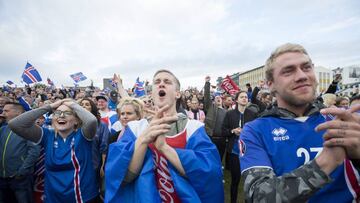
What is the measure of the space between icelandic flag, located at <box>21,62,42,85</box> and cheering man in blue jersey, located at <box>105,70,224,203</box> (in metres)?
13.8

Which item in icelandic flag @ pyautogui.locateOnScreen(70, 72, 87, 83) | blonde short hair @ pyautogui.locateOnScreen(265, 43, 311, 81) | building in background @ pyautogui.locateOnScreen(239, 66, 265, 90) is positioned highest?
icelandic flag @ pyautogui.locateOnScreen(70, 72, 87, 83)

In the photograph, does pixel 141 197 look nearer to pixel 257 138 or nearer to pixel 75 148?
pixel 257 138

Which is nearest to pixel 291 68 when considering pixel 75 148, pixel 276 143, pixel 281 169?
pixel 276 143

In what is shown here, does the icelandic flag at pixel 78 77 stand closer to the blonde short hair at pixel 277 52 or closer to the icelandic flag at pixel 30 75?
the icelandic flag at pixel 30 75

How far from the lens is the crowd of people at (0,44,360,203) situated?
1.26m

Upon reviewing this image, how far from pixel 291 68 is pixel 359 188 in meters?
0.82

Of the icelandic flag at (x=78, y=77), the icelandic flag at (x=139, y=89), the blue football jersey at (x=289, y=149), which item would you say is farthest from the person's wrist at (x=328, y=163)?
the icelandic flag at (x=78, y=77)

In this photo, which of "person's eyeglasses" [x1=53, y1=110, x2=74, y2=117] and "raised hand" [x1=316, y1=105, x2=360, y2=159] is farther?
"person's eyeglasses" [x1=53, y1=110, x2=74, y2=117]

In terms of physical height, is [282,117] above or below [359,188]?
above

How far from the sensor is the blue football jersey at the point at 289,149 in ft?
4.89

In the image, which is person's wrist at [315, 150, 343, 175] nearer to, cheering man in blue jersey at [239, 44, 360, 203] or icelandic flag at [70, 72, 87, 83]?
cheering man in blue jersey at [239, 44, 360, 203]

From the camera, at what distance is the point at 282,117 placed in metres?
1.75

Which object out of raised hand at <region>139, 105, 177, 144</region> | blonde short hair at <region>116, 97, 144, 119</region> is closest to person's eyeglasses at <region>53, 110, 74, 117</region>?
blonde short hair at <region>116, 97, 144, 119</region>

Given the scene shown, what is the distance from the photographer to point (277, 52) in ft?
5.87
